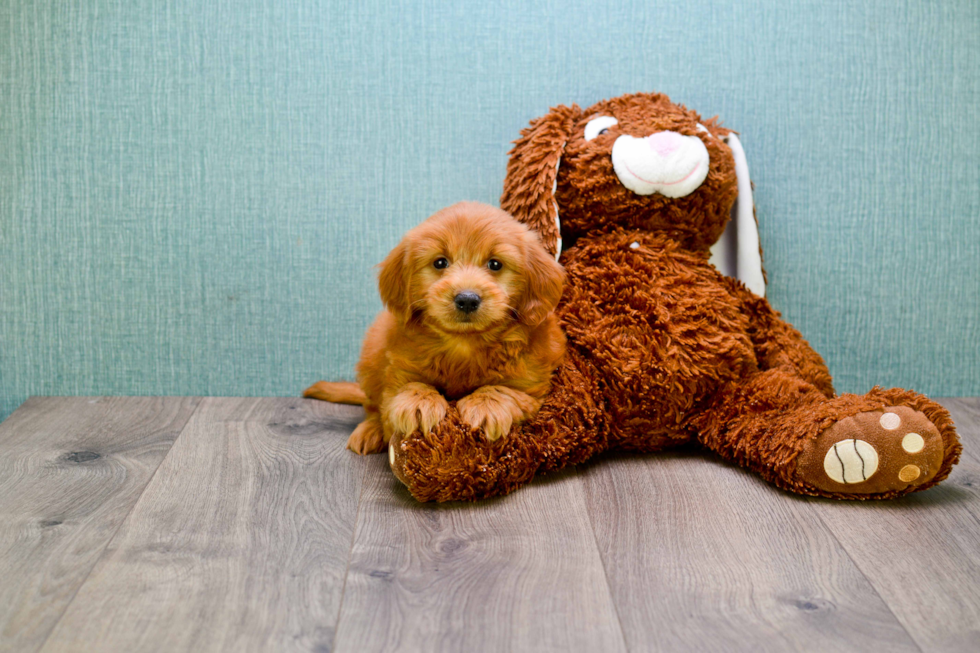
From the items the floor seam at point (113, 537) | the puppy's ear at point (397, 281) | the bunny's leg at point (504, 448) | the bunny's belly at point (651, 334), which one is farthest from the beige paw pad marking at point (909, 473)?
the floor seam at point (113, 537)

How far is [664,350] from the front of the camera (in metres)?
1.47

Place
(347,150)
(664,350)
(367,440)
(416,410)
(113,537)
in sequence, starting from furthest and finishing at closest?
(347,150) < (367,440) < (664,350) < (416,410) < (113,537)

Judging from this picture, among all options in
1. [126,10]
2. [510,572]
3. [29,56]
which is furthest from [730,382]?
[29,56]

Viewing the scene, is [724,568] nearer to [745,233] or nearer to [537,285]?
[537,285]

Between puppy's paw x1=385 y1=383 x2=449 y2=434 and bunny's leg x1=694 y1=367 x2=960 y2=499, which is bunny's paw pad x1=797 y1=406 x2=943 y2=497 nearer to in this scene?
bunny's leg x1=694 y1=367 x2=960 y2=499

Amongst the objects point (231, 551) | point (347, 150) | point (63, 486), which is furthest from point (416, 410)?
point (347, 150)

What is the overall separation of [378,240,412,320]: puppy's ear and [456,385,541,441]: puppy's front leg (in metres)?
0.18

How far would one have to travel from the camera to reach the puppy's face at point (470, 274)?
1285mm

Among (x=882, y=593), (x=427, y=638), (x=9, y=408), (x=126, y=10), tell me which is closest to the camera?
(x=427, y=638)

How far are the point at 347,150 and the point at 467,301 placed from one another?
701mm

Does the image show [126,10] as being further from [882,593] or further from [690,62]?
[882,593]

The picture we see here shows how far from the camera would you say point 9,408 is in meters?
1.90

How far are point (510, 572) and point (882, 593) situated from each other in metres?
0.48

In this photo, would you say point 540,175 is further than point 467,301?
Yes
